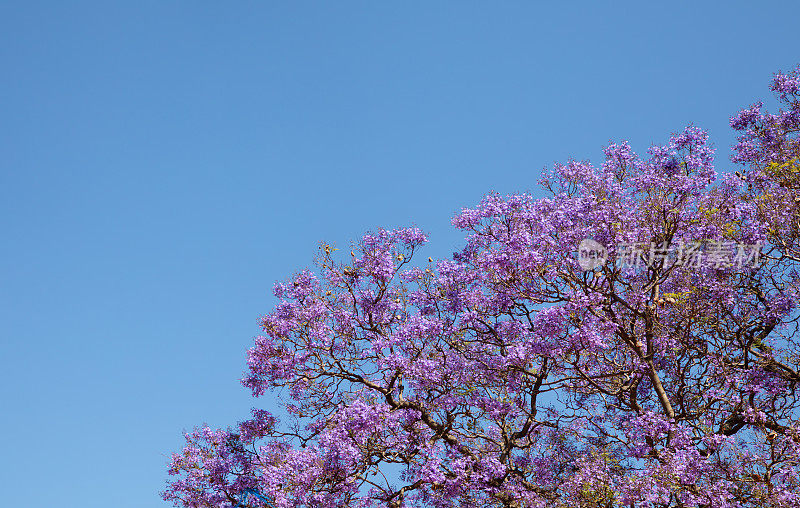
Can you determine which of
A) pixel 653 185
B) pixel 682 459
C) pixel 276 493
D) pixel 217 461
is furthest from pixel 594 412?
pixel 217 461

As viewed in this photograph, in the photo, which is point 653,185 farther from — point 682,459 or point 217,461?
point 217,461

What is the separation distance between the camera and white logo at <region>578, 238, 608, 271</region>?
12.7 metres

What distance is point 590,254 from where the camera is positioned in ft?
42.1

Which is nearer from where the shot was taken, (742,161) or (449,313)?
(449,313)

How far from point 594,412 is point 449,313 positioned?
11.7ft

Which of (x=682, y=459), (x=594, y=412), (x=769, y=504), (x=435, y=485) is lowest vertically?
(x=769, y=504)

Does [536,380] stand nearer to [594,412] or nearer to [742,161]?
[594,412]

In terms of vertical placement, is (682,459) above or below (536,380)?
below

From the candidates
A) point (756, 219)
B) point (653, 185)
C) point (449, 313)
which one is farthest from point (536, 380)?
point (756, 219)

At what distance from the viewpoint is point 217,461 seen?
15430mm

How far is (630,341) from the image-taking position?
1293 centimetres

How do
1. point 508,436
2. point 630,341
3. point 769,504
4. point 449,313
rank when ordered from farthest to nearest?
1. point 449,313
2. point 508,436
3. point 630,341
4. point 769,504

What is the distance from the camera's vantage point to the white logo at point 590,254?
41.5 ft

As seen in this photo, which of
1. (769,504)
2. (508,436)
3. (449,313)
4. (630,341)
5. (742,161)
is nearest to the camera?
(769,504)
